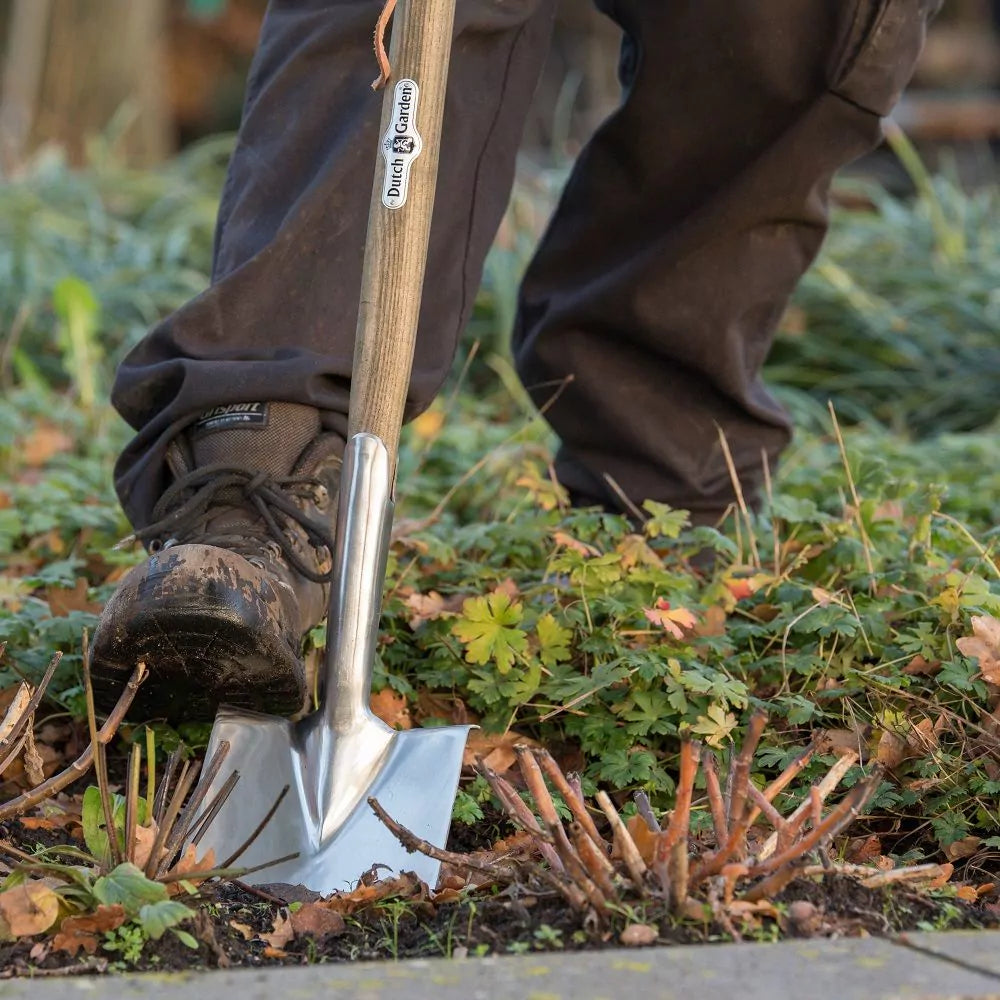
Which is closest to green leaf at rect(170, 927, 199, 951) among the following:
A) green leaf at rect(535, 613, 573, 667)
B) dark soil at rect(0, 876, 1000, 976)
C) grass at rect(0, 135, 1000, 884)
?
dark soil at rect(0, 876, 1000, 976)

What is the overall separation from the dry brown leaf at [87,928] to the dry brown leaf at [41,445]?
7.33ft

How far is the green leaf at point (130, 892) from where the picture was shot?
1219mm

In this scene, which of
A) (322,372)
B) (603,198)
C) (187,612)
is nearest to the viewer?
(187,612)

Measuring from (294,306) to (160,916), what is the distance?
2.95 ft

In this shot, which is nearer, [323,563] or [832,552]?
[323,563]

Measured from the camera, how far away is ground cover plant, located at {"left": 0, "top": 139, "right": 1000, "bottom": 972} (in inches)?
48.8

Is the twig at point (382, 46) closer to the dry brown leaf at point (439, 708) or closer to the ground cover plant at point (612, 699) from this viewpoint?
the ground cover plant at point (612, 699)

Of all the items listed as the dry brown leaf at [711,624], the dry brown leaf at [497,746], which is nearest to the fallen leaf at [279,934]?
the dry brown leaf at [497,746]

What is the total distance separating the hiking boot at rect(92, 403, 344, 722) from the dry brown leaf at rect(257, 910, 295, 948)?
36 cm

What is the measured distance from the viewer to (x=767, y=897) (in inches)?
48.2

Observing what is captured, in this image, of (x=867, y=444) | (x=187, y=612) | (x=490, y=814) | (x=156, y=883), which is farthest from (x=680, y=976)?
(x=867, y=444)

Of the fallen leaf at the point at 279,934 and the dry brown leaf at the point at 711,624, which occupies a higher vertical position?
the dry brown leaf at the point at 711,624

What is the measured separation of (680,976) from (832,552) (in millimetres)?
1151

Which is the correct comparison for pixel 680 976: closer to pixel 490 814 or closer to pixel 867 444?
pixel 490 814
